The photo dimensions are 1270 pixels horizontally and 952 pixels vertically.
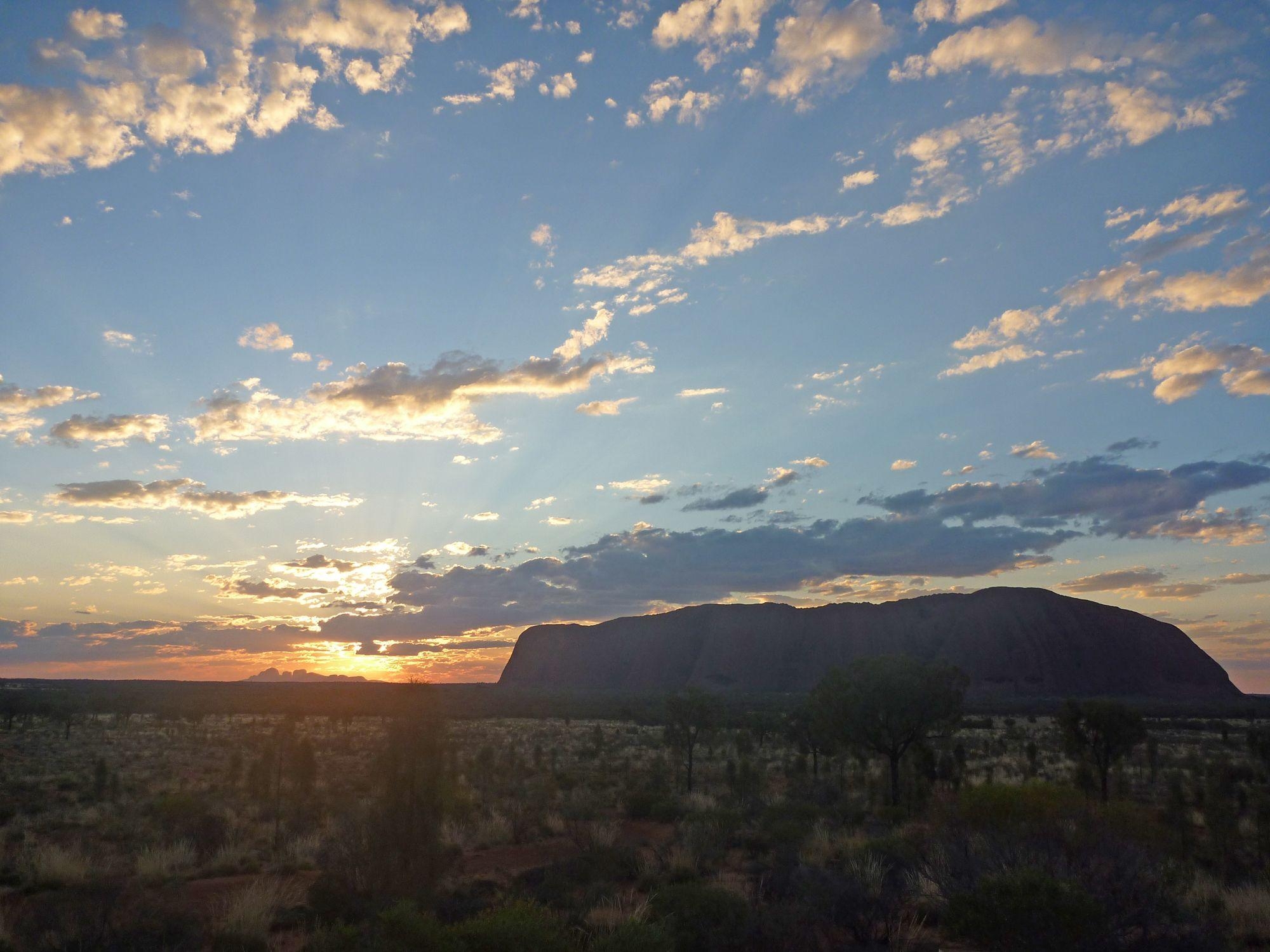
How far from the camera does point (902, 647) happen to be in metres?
118

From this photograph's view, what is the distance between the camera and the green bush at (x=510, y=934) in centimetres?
722

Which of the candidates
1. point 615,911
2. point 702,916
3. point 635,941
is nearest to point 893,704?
point 615,911

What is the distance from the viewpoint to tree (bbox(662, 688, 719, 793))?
28.9m

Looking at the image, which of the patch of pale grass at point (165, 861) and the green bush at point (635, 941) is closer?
the green bush at point (635, 941)

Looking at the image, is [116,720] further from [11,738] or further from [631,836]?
[631,836]

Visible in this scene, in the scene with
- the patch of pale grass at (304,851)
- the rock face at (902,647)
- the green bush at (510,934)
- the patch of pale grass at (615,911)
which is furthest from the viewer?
the rock face at (902,647)

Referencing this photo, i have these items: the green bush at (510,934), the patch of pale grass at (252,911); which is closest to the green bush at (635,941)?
the green bush at (510,934)

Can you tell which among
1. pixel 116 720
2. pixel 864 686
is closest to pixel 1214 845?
pixel 864 686

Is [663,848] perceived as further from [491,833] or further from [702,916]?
[702,916]

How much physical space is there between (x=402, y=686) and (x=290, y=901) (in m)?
3.78

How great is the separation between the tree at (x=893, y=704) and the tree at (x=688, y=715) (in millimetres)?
7727

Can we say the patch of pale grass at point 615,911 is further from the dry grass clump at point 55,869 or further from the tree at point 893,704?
the tree at point 893,704

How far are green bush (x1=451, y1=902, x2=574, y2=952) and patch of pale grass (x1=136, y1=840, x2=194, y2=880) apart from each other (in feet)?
31.1

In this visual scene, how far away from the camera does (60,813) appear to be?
2003cm
